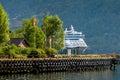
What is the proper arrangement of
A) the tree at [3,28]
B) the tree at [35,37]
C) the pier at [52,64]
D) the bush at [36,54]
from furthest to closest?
the tree at [35,37]
the tree at [3,28]
the bush at [36,54]
the pier at [52,64]

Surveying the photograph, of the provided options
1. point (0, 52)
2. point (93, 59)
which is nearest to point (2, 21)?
point (0, 52)

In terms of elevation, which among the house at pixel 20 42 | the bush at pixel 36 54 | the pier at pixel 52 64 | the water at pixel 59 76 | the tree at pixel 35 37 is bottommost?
the water at pixel 59 76

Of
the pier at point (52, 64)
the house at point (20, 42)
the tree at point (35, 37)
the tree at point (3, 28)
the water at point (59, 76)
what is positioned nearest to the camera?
the water at point (59, 76)

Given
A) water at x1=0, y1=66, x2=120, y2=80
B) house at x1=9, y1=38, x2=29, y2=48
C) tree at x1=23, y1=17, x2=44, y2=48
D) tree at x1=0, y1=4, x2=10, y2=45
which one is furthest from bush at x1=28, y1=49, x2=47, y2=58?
tree at x1=23, y1=17, x2=44, y2=48

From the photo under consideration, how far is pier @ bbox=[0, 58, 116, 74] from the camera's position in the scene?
145 m

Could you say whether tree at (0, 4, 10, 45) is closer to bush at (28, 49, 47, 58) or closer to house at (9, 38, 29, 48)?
bush at (28, 49, 47, 58)

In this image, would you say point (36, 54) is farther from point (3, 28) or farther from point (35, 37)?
point (35, 37)

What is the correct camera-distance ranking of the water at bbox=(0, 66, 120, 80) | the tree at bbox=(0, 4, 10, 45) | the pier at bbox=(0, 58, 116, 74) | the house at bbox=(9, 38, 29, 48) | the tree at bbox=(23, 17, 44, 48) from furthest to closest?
the tree at bbox=(23, 17, 44, 48)
the house at bbox=(9, 38, 29, 48)
the tree at bbox=(0, 4, 10, 45)
the pier at bbox=(0, 58, 116, 74)
the water at bbox=(0, 66, 120, 80)

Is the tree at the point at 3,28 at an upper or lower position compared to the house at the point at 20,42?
upper

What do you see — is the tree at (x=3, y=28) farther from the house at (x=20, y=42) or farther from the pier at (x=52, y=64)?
the pier at (x=52, y=64)

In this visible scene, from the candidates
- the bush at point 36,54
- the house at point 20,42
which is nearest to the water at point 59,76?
the bush at point 36,54

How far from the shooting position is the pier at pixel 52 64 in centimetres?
14475

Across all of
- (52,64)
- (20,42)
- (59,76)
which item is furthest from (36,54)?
(59,76)

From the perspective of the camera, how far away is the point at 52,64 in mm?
157250
